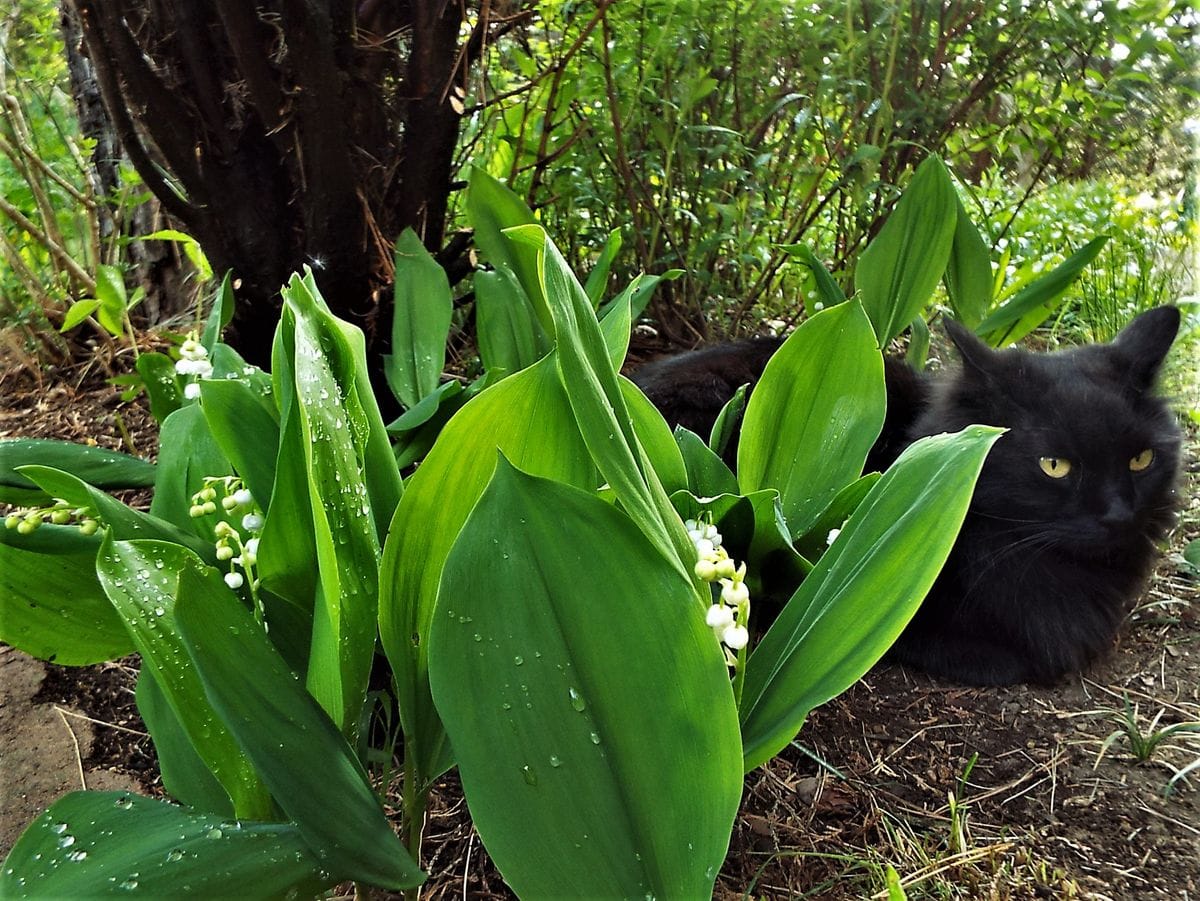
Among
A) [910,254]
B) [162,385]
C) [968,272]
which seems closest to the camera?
[162,385]

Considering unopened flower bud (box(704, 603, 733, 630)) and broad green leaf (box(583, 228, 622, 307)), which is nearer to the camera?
unopened flower bud (box(704, 603, 733, 630))

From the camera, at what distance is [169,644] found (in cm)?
54

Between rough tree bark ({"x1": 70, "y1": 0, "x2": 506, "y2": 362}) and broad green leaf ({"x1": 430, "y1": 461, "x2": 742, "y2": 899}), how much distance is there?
39.3 inches

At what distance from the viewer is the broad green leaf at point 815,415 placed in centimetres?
84

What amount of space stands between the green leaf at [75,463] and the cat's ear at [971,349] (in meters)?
1.04

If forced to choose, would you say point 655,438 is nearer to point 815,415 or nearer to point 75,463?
point 815,415

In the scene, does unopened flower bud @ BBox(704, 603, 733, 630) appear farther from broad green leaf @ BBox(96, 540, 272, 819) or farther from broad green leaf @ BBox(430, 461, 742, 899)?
broad green leaf @ BBox(96, 540, 272, 819)

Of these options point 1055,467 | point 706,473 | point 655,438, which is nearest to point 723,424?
point 706,473

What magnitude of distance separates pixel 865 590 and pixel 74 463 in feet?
2.80

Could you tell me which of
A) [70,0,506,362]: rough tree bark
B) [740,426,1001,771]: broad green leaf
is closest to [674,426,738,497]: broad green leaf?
[740,426,1001,771]: broad green leaf

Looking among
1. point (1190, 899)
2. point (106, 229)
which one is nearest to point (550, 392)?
point (1190, 899)

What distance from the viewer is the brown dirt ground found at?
0.77m

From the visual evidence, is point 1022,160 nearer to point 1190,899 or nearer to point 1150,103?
point 1150,103

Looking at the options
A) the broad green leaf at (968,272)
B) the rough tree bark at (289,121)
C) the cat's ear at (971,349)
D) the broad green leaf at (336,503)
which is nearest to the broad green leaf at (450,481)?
the broad green leaf at (336,503)
